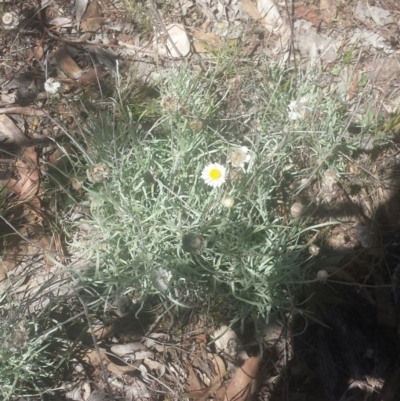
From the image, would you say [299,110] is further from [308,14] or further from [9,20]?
[9,20]

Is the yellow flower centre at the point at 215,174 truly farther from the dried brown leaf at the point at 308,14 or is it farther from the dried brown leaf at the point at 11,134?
the dried brown leaf at the point at 308,14

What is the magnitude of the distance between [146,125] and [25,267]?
0.92 m

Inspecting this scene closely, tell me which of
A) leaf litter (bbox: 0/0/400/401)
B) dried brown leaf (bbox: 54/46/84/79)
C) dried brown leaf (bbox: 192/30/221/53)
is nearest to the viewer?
leaf litter (bbox: 0/0/400/401)

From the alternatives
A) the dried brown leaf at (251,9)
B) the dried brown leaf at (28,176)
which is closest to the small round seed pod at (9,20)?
the dried brown leaf at (28,176)

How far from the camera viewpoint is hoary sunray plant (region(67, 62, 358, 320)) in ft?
6.79

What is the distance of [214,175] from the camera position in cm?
211

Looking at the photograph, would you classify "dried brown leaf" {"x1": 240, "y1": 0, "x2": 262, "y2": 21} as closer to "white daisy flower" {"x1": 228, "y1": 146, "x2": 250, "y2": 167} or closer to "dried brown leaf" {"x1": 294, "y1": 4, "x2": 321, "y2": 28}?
"dried brown leaf" {"x1": 294, "y1": 4, "x2": 321, "y2": 28}

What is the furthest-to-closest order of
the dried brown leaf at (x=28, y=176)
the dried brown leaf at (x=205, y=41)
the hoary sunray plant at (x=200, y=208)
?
the dried brown leaf at (x=205, y=41)
the dried brown leaf at (x=28, y=176)
the hoary sunray plant at (x=200, y=208)

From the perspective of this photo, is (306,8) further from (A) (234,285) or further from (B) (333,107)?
(A) (234,285)

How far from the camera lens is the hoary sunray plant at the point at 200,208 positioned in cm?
207

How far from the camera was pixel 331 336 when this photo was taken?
2.24 meters

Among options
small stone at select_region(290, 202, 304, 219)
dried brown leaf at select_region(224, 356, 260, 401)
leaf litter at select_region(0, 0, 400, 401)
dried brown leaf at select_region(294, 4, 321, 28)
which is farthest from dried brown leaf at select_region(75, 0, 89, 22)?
dried brown leaf at select_region(224, 356, 260, 401)

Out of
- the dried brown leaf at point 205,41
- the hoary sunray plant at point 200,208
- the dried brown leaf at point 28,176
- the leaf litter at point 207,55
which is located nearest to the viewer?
the hoary sunray plant at point 200,208

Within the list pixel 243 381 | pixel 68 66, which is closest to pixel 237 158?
pixel 243 381
